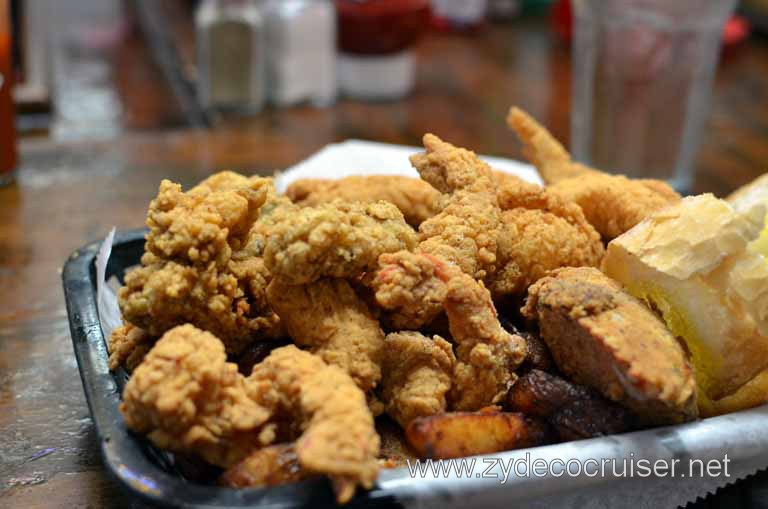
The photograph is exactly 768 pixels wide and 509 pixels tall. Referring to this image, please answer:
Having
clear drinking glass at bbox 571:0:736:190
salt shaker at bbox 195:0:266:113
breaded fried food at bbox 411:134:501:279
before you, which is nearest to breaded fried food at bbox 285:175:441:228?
breaded fried food at bbox 411:134:501:279

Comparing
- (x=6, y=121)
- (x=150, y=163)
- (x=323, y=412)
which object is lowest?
(x=150, y=163)

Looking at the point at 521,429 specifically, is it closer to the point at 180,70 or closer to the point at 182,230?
the point at 182,230

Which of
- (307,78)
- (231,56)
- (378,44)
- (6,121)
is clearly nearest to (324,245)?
(6,121)

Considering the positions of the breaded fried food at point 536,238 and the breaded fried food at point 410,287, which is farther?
the breaded fried food at point 536,238

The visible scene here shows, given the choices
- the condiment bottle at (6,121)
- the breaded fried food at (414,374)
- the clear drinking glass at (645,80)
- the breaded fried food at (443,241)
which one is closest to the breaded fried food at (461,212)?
the breaded fried food at (443,241)

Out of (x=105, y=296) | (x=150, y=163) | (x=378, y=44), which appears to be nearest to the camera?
(x=105, y=296)

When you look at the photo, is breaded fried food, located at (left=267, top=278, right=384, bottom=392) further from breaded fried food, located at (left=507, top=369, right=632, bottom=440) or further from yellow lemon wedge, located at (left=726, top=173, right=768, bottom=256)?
yellow lemon wedge, located at (left=726, top=173, right=768, bottom=256)

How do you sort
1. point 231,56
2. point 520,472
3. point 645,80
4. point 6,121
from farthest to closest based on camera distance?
point 231,56 < point 645,80 < point 6,121 < point 520,472

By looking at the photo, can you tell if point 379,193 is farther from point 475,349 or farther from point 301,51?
point 301,51

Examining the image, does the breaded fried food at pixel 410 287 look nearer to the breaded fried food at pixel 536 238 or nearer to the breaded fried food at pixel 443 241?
the breaded fried food at pixel 443 241
